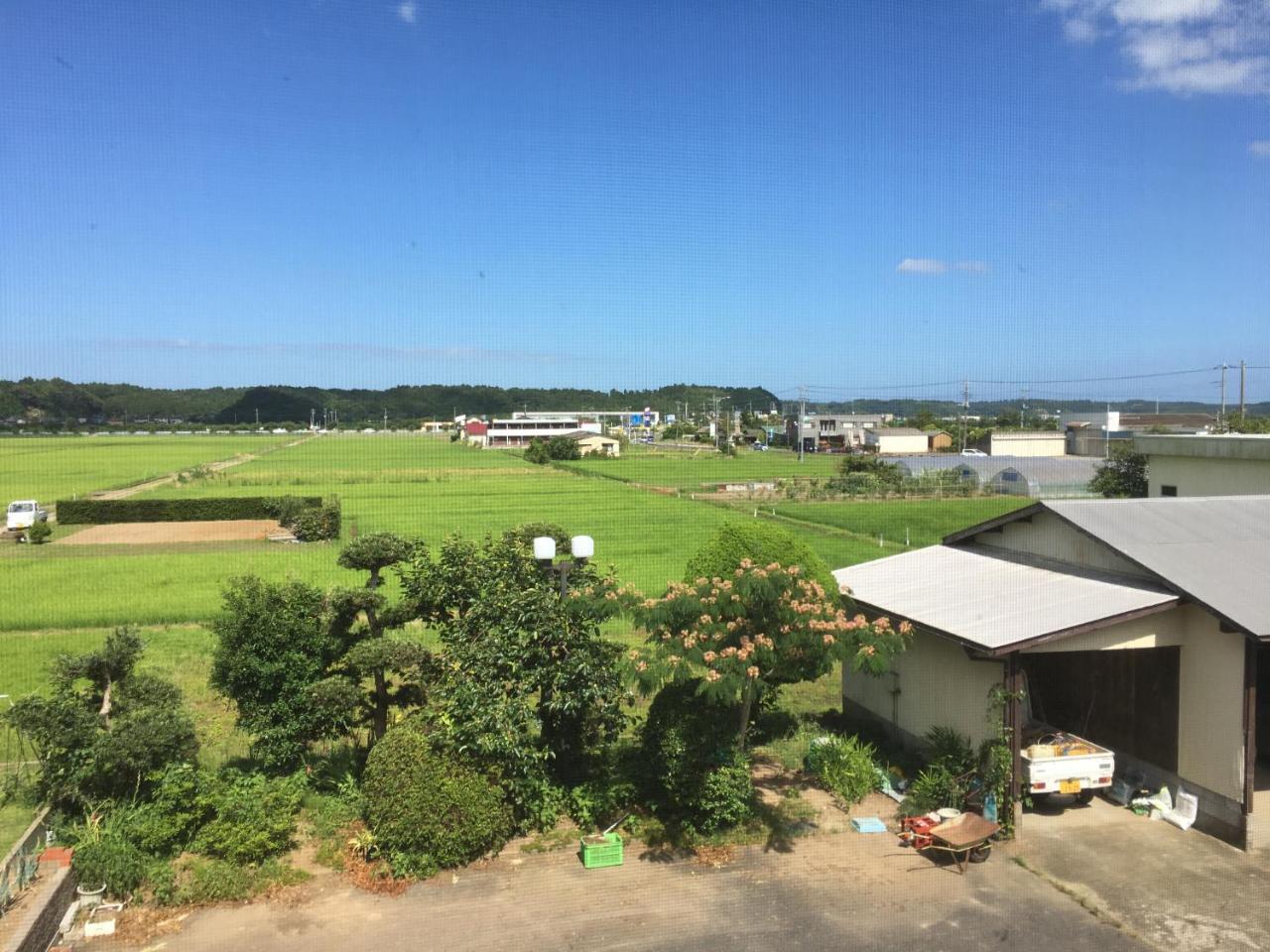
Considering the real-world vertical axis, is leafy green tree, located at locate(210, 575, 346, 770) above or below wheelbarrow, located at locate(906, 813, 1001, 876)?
above

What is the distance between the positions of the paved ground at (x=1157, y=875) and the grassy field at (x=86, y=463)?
50622mm

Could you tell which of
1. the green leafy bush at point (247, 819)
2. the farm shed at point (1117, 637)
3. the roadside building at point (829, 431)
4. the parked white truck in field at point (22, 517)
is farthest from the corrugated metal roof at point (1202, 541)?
the roadside building at point (829, 431)

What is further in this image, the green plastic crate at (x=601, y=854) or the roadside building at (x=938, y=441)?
the roadside building at (x=938, y=441)

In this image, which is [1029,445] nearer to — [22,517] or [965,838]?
[22,517]

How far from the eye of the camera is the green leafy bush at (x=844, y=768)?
965cm

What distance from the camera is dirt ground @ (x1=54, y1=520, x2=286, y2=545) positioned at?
34531 millimetres

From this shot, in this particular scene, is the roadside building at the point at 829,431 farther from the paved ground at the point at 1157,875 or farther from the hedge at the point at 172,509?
the paved ground at the point at 1157,875

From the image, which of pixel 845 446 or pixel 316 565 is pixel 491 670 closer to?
pixel 316 565

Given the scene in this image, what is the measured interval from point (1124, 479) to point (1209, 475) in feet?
68.4

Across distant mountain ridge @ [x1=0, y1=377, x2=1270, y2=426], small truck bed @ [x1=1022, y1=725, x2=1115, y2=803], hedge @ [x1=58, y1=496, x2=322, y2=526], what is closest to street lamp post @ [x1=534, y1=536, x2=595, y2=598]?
small truck bed @ [x1=1022, y1=725, x2=1115, y2=803]

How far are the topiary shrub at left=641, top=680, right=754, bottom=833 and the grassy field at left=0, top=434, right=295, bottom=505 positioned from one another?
47.8m

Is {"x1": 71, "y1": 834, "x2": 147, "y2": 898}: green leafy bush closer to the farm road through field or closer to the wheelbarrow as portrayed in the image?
the farm road through field

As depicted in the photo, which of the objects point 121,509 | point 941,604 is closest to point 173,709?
point 941,604

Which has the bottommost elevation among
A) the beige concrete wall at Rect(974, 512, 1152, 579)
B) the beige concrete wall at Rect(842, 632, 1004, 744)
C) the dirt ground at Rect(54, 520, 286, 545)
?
the dirt ground at Rect(54, 520, 286, 545)
